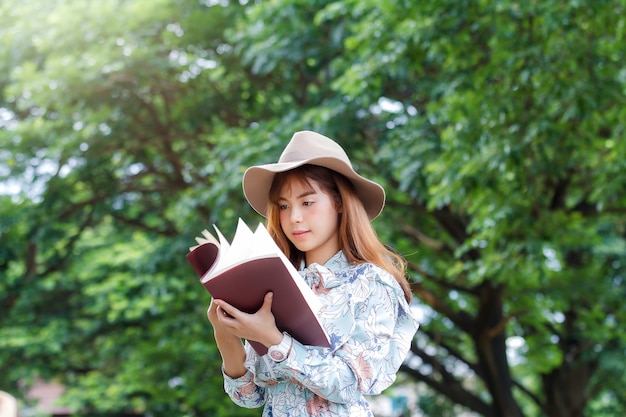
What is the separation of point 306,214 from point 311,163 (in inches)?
5.4

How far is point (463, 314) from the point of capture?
10.4 m

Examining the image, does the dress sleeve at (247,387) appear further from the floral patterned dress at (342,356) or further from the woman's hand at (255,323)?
the woman's hand at (255,323)

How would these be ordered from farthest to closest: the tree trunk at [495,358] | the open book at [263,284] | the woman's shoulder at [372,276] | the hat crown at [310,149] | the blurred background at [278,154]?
the tree trunk at [495,358] → the blurred background at [278,154] → the hat crown at [310,149] → the woman's shoulder at [372,276] → the open book at [263,284]

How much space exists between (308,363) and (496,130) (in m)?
4.73

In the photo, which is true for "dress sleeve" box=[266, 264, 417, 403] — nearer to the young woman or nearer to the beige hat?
the young woman

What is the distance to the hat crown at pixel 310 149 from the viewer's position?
2.26 metres

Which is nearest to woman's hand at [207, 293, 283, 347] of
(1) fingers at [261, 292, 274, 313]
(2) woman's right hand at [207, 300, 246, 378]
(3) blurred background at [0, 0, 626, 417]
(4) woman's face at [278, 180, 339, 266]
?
(1) fingers at [261, 292, 274, 313]

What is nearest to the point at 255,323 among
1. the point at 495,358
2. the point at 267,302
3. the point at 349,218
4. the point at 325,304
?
the point at 267,302

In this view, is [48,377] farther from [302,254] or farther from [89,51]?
[302,254]

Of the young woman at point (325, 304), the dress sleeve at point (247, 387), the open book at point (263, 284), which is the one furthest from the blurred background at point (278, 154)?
the open book at point (263, 284)

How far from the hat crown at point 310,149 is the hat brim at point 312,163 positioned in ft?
0.06

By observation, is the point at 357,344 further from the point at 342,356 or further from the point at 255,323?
the point at 255,323

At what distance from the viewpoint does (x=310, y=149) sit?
228cm

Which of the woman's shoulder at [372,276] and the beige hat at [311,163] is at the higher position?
the beige hat at [311,163]
